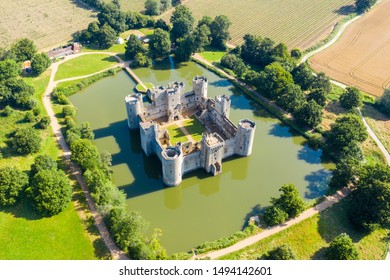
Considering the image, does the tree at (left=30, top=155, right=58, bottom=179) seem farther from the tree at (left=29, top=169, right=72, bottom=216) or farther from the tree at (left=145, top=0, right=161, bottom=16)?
the tree at (left=145, top=0, right=161, bottom=16)

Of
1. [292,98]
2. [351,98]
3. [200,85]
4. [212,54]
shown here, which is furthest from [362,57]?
[200,85]

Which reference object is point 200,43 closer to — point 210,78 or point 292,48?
point 210,78

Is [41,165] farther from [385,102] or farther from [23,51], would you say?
[385,102]

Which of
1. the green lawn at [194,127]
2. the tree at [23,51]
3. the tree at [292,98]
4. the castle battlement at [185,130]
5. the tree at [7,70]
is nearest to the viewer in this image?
the castle battlement at [185,130]

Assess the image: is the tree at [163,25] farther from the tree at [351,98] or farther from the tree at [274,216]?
the tree at [274,216]

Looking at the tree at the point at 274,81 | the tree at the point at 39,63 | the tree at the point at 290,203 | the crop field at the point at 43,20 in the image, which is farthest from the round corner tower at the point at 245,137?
the crop field at the point at 43,20

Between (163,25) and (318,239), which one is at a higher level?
(163,25)
